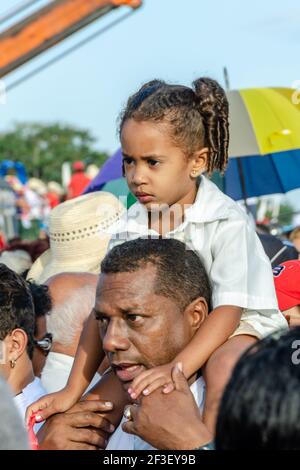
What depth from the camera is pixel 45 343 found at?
4.21 metres

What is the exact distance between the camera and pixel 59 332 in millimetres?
4414

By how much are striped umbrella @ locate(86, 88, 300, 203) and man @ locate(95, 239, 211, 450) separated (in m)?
3.83

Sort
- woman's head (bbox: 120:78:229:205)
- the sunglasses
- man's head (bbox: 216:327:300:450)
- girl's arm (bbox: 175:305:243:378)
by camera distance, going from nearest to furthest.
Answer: man's head (bbox: 216:327:300:450), girl's arm (bbox: 175:305:243:378), woman's head (bbox: 120:78:229:205), the sunglasses

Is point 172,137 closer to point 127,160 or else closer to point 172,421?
point 127,160

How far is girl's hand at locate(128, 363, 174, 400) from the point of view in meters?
2.75

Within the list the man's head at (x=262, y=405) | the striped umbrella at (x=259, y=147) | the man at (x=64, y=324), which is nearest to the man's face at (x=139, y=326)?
the man's head at (x=262, y=405)

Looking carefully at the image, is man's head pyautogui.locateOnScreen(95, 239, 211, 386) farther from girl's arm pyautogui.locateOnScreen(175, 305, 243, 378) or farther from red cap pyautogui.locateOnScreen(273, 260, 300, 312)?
red cap pyautogui.locateOnScreen(273, 260, 300, 312)

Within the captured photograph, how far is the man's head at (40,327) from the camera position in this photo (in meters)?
4.19

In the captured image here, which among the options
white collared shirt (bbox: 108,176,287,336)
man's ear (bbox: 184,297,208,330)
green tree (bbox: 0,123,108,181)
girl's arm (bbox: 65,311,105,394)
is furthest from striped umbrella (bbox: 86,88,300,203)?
green tree (bbox: 0,123,108,181)

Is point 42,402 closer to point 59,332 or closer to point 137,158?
point 137,158

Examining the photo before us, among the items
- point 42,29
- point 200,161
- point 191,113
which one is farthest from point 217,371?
point 42,29

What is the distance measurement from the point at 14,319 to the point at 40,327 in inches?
23.0

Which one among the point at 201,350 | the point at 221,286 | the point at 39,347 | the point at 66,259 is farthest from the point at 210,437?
the point at 66,259

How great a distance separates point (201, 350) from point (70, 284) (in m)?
1.70
